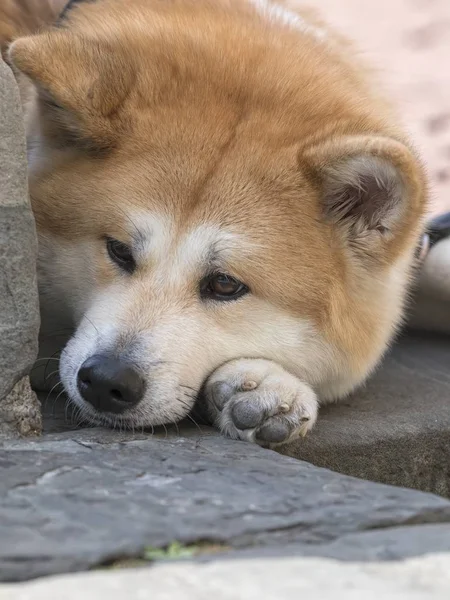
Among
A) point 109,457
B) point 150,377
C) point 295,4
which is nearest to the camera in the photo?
point 109,457

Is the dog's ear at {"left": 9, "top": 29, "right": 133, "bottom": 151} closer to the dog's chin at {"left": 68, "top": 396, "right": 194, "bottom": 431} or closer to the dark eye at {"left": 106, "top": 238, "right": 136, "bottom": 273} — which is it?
the dark eye at {"left": 106, "top": 238, "right": 136, "bottom": 273}

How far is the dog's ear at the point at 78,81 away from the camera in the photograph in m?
2.31

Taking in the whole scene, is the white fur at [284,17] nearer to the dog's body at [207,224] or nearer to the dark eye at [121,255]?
the dog's body at [207,224]

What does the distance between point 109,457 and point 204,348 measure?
575mm

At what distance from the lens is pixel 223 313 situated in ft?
7.77

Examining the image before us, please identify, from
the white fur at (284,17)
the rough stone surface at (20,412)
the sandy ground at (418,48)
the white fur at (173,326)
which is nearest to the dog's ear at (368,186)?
the white fur at (173,326)

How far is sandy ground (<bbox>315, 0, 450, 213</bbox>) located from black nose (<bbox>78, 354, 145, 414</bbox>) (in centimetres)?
435

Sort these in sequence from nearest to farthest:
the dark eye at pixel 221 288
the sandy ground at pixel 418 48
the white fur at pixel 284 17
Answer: the dark eye at pixel 221 288 → the white fur at pixel 284 17 → the sandy ground at pixel 418 48

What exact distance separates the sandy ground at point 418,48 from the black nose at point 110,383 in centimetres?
435

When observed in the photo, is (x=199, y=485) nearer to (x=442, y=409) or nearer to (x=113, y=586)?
(x=113, y=586)

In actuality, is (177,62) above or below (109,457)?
above

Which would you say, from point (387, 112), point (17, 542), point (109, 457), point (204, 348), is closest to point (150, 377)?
point (204, 348)

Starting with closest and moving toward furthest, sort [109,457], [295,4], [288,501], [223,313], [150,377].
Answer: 1. [288,501]
2. [109,457]
3. [150,377]
4. [223,313]
5. [295,4]

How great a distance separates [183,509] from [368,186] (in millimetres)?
1254
